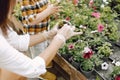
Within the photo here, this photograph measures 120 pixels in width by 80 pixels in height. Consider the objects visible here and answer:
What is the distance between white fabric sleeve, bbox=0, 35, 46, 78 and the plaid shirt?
840 millimetres

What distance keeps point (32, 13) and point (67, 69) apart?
600 millimetres

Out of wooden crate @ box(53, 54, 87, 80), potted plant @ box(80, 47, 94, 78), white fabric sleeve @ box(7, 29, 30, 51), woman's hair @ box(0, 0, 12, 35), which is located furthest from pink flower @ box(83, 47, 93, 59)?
woman's hair @ box(0, 0, 12, 35)

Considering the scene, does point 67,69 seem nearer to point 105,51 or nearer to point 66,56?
point 66,56

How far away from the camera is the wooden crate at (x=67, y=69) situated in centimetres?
263

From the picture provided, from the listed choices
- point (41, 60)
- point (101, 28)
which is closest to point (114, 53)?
point (101, 28)

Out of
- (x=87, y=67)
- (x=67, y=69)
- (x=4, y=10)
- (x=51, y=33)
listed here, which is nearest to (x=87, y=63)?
(x=87, y=67)

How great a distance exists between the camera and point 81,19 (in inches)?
128

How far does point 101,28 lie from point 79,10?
0.53m

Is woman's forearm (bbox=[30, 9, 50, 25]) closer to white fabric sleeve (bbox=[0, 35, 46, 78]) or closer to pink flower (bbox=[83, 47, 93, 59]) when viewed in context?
pink flower (bbox=[83, 47, 93, 59])

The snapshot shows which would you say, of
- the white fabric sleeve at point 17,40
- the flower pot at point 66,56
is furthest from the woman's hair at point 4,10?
the flower pot at point 66,56

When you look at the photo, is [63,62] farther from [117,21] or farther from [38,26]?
[117,21]

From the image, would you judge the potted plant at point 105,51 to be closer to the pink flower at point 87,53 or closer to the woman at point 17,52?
the pink flower at point 87,53

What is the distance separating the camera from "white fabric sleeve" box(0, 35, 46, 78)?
1.70 m

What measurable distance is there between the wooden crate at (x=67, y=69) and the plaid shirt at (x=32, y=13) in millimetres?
338
